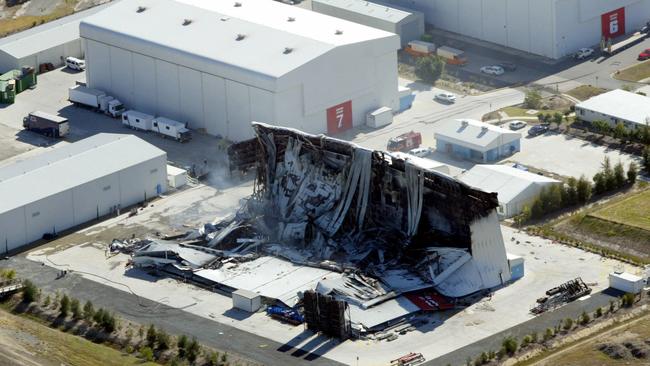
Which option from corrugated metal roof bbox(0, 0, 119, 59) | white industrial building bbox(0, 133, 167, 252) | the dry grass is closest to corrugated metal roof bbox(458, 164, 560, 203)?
white industrial building bbox(0, 133, 167, 252)

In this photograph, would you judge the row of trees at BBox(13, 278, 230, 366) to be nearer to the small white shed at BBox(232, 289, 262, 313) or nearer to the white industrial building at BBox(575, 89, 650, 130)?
the small white shed at BBox(232, 289, 262, 313)

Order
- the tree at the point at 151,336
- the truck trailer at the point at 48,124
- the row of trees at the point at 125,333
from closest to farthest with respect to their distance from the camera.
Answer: the row of trees at the point at 125,333 → the tree at the point at 151,336 → the truck trailer at the point at 48,124

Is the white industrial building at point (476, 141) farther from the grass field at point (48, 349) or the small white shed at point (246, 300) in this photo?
the grass field at point (48, 349)

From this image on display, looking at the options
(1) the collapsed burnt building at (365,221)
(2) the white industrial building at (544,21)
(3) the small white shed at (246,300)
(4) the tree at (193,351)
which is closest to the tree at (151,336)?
(4) the tree at (193,351)

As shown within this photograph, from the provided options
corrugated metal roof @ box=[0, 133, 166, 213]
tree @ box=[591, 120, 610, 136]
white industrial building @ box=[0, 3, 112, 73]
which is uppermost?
corrugated metal roof @ box=[0, 133, 166, 213]

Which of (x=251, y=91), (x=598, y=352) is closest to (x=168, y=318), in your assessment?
(x=598, y=352)

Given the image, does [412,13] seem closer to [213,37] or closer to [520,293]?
[213,37]

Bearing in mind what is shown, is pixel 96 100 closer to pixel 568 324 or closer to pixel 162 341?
pixel 162 341

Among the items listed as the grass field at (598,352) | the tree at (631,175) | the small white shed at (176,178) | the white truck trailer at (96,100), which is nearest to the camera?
the grass field at (598,352)
